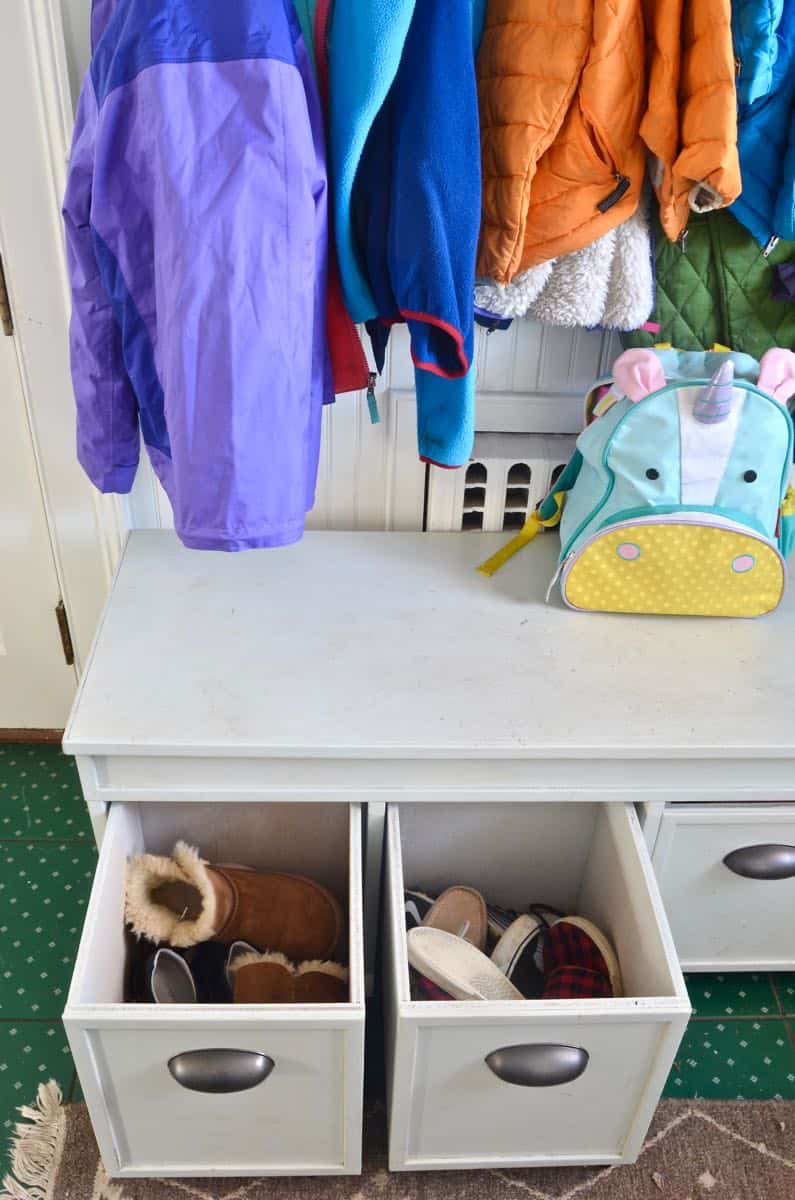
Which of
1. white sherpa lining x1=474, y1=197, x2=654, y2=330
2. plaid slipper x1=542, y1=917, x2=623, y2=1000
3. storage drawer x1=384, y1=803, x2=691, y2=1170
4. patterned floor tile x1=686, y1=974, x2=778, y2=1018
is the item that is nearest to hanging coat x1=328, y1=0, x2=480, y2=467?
white sherpa lining x1=474, y1=197, x2=654, y2=330

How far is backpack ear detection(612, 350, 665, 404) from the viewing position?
1.24m

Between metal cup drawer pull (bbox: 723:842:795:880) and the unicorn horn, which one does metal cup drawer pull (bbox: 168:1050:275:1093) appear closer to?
metal cup drawer pull (bbox: 723:842:795:880)

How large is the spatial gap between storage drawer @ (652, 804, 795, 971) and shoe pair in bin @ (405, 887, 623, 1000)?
0.15 m

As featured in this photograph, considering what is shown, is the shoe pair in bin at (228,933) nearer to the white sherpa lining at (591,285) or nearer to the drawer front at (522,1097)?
the drawer front at (522,1097)

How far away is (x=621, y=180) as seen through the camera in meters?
1.13

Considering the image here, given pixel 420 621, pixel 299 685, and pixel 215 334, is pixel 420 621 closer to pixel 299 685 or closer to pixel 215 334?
pixel 299 685

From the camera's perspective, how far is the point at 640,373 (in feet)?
4.06

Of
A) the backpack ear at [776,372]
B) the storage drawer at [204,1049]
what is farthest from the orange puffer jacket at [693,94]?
the storage drawer at [204,1049]

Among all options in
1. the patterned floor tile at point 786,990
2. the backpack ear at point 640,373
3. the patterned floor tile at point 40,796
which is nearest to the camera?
the backpack ear at point 640,373

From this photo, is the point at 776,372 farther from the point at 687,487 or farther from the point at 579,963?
the point at 579,963

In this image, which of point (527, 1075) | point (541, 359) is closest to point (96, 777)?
point (527, 1075)

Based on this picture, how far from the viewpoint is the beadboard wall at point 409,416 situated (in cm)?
141

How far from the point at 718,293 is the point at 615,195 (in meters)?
0.22

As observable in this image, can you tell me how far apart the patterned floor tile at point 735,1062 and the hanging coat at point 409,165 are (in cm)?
99
